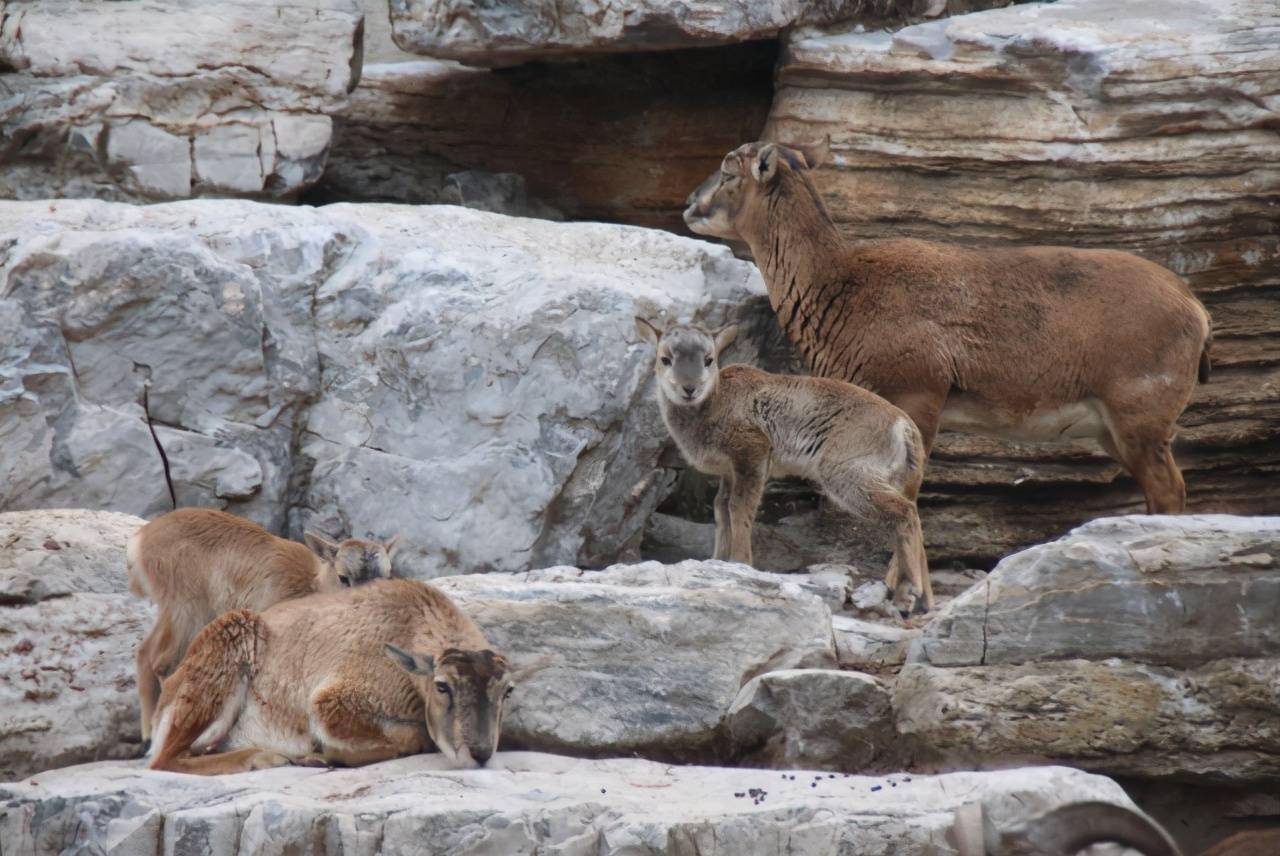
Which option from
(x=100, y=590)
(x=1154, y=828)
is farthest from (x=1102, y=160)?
(x=100, y=590)

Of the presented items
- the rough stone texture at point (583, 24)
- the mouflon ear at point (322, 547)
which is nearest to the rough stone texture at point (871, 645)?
the mouflon ear at point (322, 547)

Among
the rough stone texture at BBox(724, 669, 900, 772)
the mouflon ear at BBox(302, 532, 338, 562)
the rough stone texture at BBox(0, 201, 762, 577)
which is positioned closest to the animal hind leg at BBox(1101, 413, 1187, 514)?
the rough stone texture at BBox(0, 201, 762, 577)

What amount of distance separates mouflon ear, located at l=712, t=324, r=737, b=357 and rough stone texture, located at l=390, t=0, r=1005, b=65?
2.90 meters

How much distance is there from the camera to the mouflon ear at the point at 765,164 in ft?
42.0

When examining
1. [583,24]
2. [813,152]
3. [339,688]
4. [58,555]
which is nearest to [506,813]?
[339,688]

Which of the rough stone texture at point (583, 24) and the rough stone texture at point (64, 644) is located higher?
the rough stone texture at point (583, 24)

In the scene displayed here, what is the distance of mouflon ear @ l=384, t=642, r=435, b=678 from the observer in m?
Result: 8.34

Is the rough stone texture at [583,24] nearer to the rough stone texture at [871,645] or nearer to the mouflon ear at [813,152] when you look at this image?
the mouflon ear at [813,152]

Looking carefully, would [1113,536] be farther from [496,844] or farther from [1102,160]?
[1102,160]

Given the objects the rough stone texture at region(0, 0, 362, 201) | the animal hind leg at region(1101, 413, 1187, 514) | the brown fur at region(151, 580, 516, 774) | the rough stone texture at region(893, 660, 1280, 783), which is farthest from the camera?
the rough stone texture at region(0, 0, 362, 201)

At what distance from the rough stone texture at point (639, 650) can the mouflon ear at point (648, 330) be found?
2.28 meters

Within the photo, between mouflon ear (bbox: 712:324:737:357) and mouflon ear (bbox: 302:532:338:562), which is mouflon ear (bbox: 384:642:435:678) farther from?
mouflon ear (bbox: 712:324:737:357)

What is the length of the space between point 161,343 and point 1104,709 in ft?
20.4

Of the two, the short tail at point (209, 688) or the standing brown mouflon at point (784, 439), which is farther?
the standing brown mouflon at point (784, 439)
